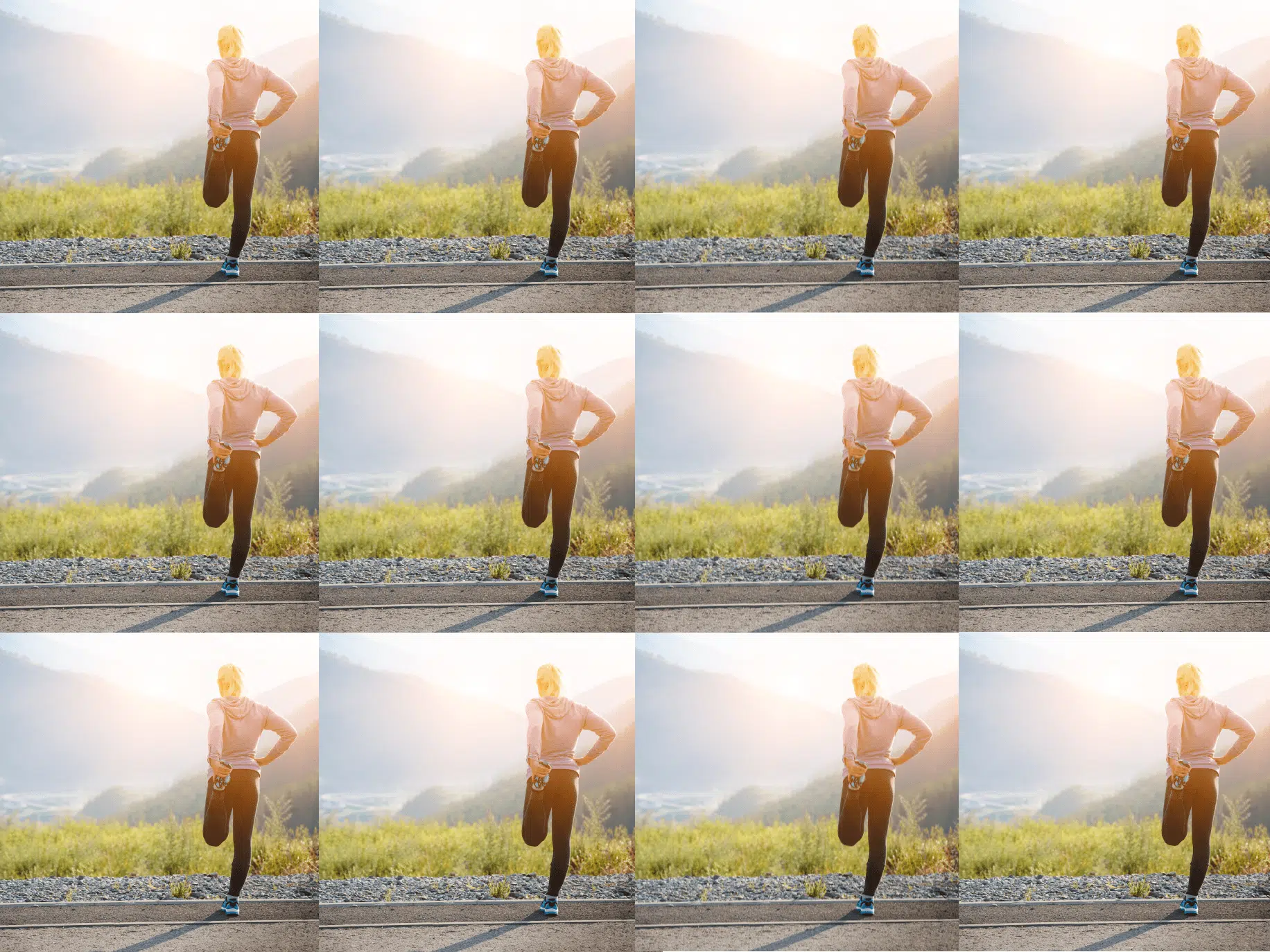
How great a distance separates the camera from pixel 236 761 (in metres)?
4.13

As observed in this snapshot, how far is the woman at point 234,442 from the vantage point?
13.6 feet

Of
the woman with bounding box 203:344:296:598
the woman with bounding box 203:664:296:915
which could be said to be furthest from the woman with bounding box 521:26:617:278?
the woman with bounding box 203:664:296:915

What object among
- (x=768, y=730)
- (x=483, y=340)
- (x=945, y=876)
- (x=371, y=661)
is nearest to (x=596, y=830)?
(x=768, y=730)

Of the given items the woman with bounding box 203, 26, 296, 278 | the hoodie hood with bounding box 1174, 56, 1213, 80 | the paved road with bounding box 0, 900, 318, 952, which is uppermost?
the hoodie hood with bounding box 1174, 56, 1213, 80

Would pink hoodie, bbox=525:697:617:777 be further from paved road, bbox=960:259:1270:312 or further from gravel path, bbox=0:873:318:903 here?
paved road, bbox=960:259:1270:312

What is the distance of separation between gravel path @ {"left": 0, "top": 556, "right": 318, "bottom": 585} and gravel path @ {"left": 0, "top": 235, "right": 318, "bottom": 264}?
126 centimetres

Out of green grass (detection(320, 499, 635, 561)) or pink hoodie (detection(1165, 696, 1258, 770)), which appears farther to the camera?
green grass (detection(320, 499, 635, 561))

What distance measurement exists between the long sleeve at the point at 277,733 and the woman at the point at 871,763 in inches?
90.5

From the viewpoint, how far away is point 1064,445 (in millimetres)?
4090

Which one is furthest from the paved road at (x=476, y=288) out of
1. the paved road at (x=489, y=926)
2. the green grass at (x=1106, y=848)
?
the green grass at (x=1106, y=848)

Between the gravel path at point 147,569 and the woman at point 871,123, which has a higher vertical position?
the woman at point 871,123

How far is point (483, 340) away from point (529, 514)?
2.48 feet

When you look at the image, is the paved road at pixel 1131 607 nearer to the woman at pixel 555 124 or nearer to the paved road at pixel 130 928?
the woman at pixel 555 124

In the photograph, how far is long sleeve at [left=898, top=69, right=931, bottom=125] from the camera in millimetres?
4117
